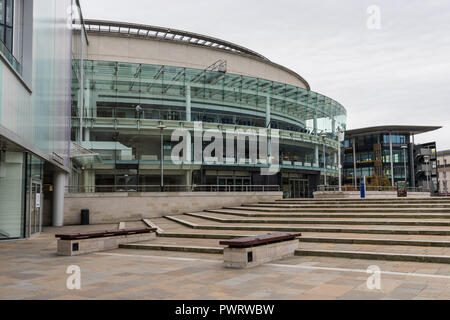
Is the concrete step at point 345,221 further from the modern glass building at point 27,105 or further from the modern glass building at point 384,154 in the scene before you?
the modern glass building at point 384,154

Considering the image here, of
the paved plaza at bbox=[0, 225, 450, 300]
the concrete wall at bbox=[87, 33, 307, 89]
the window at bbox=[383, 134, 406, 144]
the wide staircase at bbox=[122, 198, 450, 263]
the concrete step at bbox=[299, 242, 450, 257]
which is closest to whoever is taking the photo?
the paved plaza at bbox=[0, 225, 450, 300]

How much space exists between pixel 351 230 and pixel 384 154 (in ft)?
260

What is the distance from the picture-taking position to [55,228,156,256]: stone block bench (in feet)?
39.8

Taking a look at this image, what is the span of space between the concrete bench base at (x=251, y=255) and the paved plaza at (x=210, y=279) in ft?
0.87

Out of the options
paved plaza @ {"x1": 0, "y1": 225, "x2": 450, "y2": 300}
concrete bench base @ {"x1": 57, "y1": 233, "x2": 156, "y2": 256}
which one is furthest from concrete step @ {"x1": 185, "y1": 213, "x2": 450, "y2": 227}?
paved plaza @ {"x1": 0, "y1": 225, "x2": 450, "y2": 300}

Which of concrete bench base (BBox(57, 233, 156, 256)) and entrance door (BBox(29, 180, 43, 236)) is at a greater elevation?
entrance door (BBox(29, 180, 43, 236))

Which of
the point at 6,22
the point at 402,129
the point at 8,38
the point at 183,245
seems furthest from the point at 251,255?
the point at 402,129

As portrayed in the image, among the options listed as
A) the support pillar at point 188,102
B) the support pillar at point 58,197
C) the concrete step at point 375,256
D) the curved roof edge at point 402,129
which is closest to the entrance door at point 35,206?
the support pillar at point 58,197

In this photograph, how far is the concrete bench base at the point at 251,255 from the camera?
9250 millimetres

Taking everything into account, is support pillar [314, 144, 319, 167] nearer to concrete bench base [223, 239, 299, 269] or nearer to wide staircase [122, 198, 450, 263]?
wide staircase [122, 198, 450, 263]

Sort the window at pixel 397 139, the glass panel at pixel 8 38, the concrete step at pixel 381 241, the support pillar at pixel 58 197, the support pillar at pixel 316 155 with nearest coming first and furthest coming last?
the concrete step at pixel 381 241 → the glass panel at pixel 8 38 → the support pillar at pixel 58 197 → the support pillar at pixel 316 155 → the window at pixel 397 139

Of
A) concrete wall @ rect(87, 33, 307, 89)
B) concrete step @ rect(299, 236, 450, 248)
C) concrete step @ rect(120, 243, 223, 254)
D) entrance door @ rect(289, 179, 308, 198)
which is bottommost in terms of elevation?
concrete step @ rect(120, 243, 223, 254)
